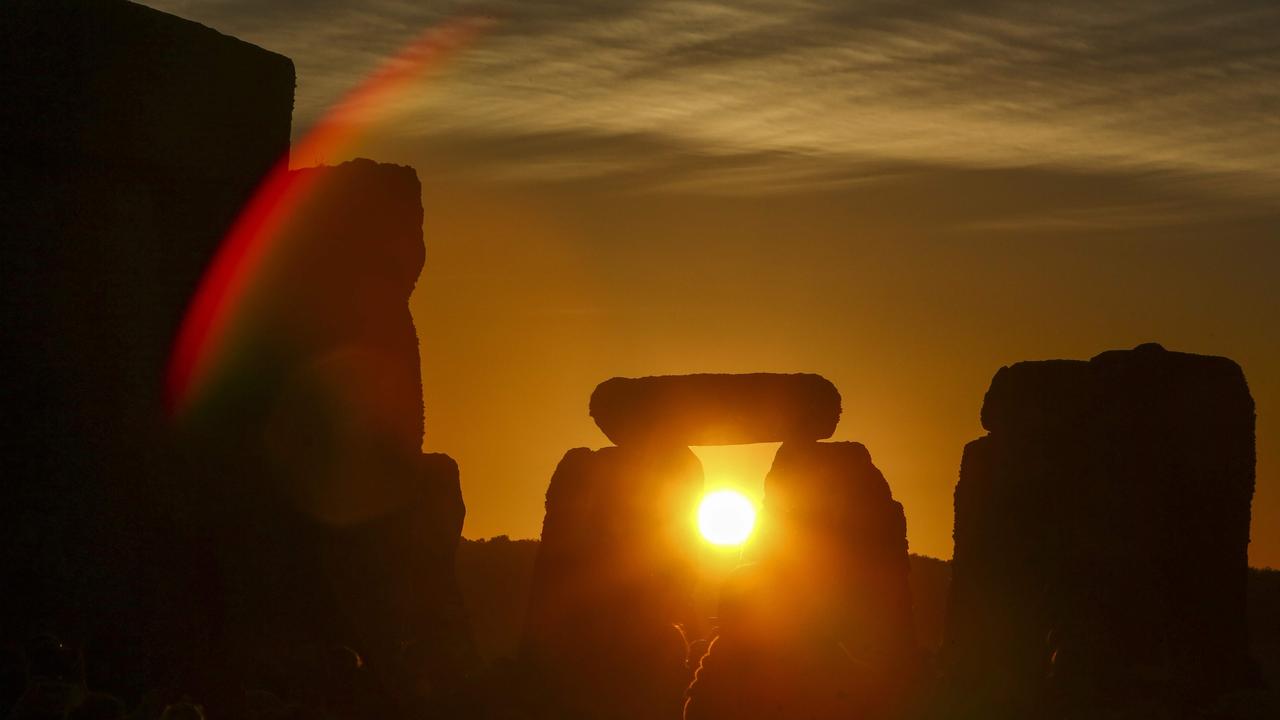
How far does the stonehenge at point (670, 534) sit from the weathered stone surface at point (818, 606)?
0.02 m

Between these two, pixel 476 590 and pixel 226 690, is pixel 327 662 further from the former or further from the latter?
pixel 476 590

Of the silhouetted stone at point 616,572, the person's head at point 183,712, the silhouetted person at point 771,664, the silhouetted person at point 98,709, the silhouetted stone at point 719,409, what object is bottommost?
the silhouetted stone at point 616,572

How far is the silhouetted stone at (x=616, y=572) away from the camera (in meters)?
16.6

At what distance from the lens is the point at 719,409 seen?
18156 mm

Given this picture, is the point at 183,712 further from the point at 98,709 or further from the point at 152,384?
the point at 152,384

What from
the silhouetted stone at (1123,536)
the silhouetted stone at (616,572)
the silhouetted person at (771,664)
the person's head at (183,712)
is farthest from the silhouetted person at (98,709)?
the silhouetted stone at (616,572)

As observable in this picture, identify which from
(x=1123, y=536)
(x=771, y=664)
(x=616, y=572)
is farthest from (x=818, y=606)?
(x=616, y=572)

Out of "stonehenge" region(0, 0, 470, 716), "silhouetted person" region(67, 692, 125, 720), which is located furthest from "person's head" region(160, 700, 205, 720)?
"stonehenge" region(0, 0, 470, 716)

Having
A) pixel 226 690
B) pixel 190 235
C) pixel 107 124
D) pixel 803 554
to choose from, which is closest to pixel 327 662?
pixel 226 690

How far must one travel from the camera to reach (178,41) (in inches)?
245

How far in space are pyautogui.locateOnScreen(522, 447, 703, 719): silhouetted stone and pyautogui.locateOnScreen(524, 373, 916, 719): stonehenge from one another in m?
0.02

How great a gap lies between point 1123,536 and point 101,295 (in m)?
9.09

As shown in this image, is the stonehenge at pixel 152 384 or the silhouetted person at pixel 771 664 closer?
the stonehenge at pixel 152 384

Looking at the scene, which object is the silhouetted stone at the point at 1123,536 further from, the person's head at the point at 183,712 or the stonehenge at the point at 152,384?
the person's head at the point at 183,712
